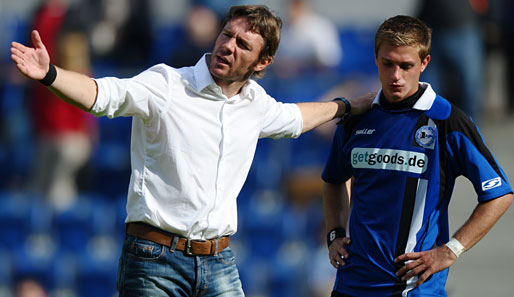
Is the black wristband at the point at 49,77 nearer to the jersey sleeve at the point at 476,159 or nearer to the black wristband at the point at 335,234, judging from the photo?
the black wristband at the point at 335,234

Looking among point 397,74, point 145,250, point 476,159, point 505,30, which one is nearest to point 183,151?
point 145,250

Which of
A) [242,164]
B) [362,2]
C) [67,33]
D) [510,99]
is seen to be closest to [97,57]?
[67,33]

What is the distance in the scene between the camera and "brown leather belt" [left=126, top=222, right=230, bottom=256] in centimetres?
380

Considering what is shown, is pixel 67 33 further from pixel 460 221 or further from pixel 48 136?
pixel 460 221

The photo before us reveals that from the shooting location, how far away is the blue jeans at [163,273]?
12.4 feet

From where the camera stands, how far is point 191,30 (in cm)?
858

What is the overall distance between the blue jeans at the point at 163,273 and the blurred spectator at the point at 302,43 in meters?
5.51

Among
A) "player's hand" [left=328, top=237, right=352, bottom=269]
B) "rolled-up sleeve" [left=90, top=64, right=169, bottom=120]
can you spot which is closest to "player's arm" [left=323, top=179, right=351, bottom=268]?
"player's hand" [left=328, top=237, right=352, bottom=269]

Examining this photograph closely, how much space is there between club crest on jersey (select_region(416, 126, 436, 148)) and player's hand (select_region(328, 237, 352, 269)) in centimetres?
59

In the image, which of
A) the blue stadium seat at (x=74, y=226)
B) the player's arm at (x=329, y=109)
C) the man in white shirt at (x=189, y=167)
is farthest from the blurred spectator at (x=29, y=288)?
the player's arm at (x=329, y=109)

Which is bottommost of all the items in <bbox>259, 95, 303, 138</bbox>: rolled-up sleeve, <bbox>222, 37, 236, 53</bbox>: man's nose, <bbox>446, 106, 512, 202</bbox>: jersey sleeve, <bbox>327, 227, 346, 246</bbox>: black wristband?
<bbox>327, 227, 346, 246</bbox>: black wristband

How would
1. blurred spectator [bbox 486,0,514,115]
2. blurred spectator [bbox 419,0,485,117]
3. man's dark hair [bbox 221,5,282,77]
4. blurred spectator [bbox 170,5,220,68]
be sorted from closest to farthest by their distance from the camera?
1. man's dark hair [bbox 221,5,282,77]
2. blurred spectator [bbox 170,5,220,68]
3. blurred spectator [bbox 419,0,485,117]
4. blurred spectator [bbox 486,0,514,115]

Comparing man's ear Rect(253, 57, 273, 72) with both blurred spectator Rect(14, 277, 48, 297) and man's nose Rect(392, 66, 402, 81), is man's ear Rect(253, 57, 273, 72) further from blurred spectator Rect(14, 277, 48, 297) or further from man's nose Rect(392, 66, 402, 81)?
blurred spectator Rect(14, 277, 48, 297)

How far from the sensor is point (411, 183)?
3814 millimetres
